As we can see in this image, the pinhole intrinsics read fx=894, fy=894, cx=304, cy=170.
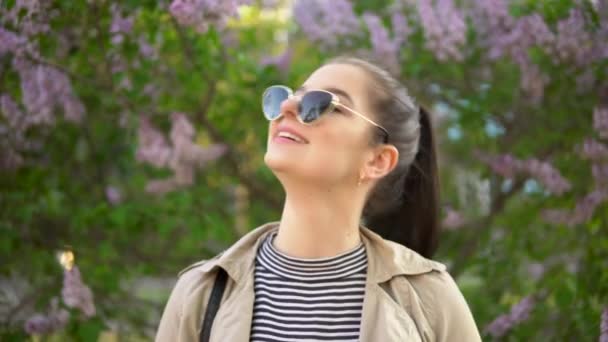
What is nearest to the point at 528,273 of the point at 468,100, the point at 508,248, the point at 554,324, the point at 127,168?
the point at 508,248

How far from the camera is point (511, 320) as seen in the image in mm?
3252

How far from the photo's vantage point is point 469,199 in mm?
5234

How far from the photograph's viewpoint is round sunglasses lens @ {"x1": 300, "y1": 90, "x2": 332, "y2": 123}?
2158 millimetres

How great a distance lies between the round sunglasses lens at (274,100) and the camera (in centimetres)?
225

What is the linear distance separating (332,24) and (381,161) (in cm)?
192

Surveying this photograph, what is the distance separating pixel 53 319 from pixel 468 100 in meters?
2.21

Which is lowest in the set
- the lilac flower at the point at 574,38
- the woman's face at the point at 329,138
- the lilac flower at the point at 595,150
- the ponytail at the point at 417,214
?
the ponytail at the point at 417,214

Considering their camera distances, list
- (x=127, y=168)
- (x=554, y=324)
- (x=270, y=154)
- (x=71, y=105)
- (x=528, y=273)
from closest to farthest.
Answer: (x=270, y=154) < (x=554, y=324) < (x=71, y=105) < (x=528, y=273) < (x=127, y=168)

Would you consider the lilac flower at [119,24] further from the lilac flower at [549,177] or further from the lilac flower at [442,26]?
the lilac flower at [549,177]

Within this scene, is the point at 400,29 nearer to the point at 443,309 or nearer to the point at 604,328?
the point at 604,328

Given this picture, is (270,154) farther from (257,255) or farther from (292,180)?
(257,255)

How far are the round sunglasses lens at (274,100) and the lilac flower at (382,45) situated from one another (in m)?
1.69

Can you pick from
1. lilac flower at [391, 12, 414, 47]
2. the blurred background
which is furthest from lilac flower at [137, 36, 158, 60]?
lilac flower at [391, 12, 414, 47]

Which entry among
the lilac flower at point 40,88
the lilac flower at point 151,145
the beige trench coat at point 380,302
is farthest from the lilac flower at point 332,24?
the beige trench coat at point 380,302
